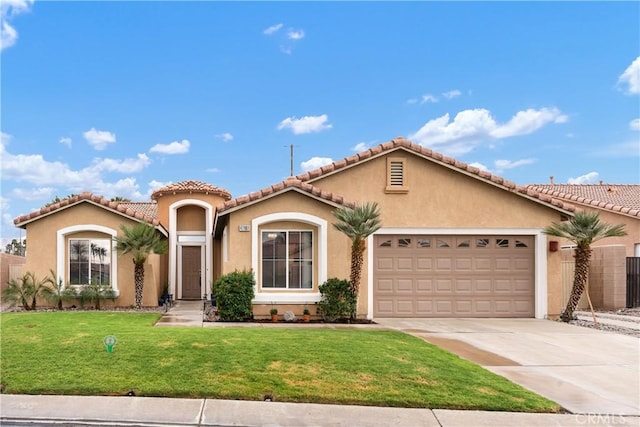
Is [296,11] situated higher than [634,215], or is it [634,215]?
[296,11]

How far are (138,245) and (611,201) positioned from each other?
25.0m

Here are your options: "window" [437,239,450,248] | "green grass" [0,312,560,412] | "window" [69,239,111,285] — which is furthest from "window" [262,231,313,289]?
"window" [69,239,111,285]

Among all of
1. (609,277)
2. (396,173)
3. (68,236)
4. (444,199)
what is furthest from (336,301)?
(609,277)

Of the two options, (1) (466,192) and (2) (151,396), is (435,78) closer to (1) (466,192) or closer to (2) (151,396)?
(1) (466,192)

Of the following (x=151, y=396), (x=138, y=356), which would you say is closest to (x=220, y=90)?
(x=138, y=356)

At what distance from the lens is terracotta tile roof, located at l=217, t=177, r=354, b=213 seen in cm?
1452

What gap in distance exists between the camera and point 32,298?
1683 cm

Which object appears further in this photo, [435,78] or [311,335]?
[435,78]

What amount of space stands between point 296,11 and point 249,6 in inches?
73.1

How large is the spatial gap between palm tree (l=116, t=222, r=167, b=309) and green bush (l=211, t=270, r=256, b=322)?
4054mm

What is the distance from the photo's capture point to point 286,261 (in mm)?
14867

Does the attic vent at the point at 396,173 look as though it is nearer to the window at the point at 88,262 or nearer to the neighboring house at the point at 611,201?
the neighboring house at the point at 611,201

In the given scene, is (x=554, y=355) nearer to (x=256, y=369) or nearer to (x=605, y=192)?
(x=256, y=369)

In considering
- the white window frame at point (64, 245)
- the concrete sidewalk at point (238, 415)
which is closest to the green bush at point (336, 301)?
the concrete sidewalk at point (238, 415)
